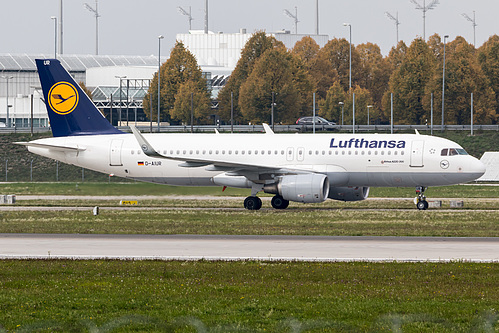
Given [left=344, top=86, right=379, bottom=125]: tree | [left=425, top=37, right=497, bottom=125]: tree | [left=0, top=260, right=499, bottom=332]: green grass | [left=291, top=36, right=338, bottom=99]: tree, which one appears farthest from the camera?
[left=291, top=36, right=338, bottom=99]: tree

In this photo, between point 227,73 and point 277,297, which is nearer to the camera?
point 277,297

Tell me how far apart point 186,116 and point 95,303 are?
93851 millimetres

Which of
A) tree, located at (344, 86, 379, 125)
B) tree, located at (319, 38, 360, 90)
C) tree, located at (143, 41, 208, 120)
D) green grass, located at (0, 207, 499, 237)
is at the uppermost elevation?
tree, located at (319, 38, 360, 90)

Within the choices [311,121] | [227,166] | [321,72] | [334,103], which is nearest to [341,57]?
[321,72]

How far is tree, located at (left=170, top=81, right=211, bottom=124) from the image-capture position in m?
108

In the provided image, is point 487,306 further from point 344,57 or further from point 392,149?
point 344,57

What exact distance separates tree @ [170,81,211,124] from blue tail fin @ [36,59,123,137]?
203ft

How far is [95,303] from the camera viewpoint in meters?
15.9

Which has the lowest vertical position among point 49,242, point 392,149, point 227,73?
point 49,242

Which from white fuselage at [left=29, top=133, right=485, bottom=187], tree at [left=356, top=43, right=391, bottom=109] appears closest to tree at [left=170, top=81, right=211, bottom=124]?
tree at [left=356, top=43, right=391, bottom=109]

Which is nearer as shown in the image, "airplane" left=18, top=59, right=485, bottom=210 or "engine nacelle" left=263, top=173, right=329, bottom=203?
"engine nacelle" left=263, top=173, right=329, bottom=203

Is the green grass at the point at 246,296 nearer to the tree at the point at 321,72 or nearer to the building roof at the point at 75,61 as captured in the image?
the tree at the point at 321,72

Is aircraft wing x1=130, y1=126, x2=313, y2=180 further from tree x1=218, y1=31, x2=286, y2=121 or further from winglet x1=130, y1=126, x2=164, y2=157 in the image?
tree x1=218, y1=31, x2=286, y2=121

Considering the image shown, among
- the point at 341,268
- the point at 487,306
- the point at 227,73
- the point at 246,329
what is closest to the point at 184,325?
the point at 246,329
